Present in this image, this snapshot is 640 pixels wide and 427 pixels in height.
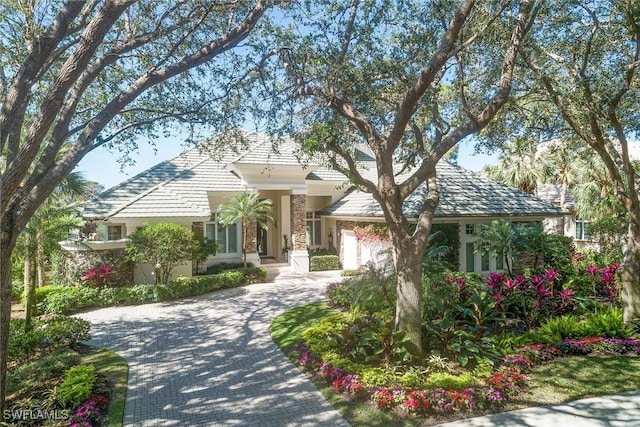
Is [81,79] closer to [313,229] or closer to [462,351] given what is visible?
[462,351]

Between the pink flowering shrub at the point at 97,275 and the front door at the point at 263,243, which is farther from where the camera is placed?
the front door at the point at 263,243

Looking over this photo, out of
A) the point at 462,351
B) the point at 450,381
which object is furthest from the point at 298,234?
the point at 450,381

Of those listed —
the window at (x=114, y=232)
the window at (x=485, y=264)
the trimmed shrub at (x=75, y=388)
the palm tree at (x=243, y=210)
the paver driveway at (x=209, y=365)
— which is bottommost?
the paver driveway at (x=209, y=365)

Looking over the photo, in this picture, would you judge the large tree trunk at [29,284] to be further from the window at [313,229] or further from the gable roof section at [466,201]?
the window at [313,229]

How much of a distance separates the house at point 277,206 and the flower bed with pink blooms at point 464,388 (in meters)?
8.09

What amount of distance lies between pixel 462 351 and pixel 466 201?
10.9m

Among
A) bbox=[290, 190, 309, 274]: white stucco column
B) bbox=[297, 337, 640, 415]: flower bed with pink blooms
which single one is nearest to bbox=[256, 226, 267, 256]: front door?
bbox=[290, 190, 309, 274]: white stucco column

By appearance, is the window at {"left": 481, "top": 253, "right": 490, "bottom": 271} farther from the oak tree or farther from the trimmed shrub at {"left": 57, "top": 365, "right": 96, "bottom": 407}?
the trimmed shrub at {"left": 57, "top": 365, "right": 96, "bottom": 407}

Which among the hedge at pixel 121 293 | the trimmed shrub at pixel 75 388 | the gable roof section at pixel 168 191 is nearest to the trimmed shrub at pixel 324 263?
the hedge at pixel 121 293

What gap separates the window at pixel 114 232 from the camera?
53.0 feet

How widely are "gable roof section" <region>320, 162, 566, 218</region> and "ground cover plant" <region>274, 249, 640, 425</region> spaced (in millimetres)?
5391

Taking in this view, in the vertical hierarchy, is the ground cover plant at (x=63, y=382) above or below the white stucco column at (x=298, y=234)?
below

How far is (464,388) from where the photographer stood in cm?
653

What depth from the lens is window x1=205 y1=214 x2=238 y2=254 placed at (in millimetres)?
20188
